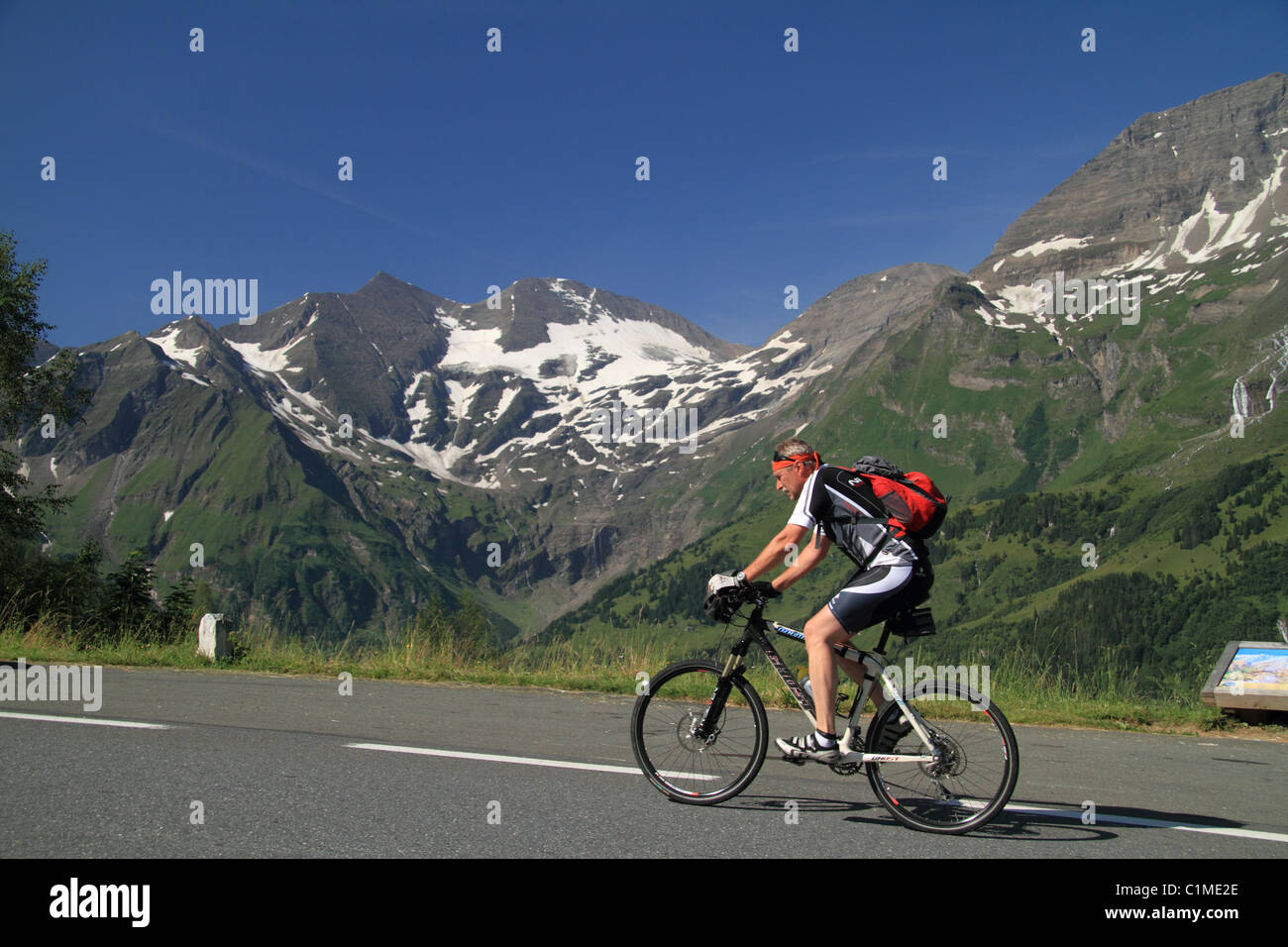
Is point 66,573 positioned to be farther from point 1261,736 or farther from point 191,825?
point 1261,736

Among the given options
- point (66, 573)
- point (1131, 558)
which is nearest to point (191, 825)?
point (66, 573)

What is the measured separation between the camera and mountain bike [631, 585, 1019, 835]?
20.5 feet

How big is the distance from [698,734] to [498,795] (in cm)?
166

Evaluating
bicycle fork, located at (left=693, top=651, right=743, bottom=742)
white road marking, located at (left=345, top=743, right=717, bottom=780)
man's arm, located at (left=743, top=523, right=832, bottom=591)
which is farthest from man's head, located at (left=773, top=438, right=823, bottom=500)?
white road marking, located at (left=345, top=743, right=717, bottom=780)

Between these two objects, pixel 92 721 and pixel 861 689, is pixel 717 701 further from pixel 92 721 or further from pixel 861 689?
pixel 92 721

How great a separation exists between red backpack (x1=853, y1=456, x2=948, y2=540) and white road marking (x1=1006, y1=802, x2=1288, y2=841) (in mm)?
2251

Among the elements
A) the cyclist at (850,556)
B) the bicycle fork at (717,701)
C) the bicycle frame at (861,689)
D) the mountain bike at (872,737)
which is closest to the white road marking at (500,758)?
the mountain bike at (872,737)

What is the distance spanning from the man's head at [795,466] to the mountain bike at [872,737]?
92 cm

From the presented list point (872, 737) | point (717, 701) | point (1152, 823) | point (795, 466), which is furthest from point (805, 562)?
point (1152, 823)

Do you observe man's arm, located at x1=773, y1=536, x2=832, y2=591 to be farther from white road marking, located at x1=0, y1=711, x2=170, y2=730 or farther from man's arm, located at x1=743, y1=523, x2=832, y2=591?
white road marking, located at x1=0, y1=711, x2=170, y2=730

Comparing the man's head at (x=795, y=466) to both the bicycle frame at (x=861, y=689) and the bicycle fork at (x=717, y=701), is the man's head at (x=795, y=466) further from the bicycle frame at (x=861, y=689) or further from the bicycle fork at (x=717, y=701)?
the bicycle fork at (x=717, y=701)

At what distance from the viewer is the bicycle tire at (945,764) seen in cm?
619

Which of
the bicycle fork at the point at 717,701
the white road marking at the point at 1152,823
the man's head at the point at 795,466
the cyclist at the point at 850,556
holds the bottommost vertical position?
the white road marking at the point at 1152,823
